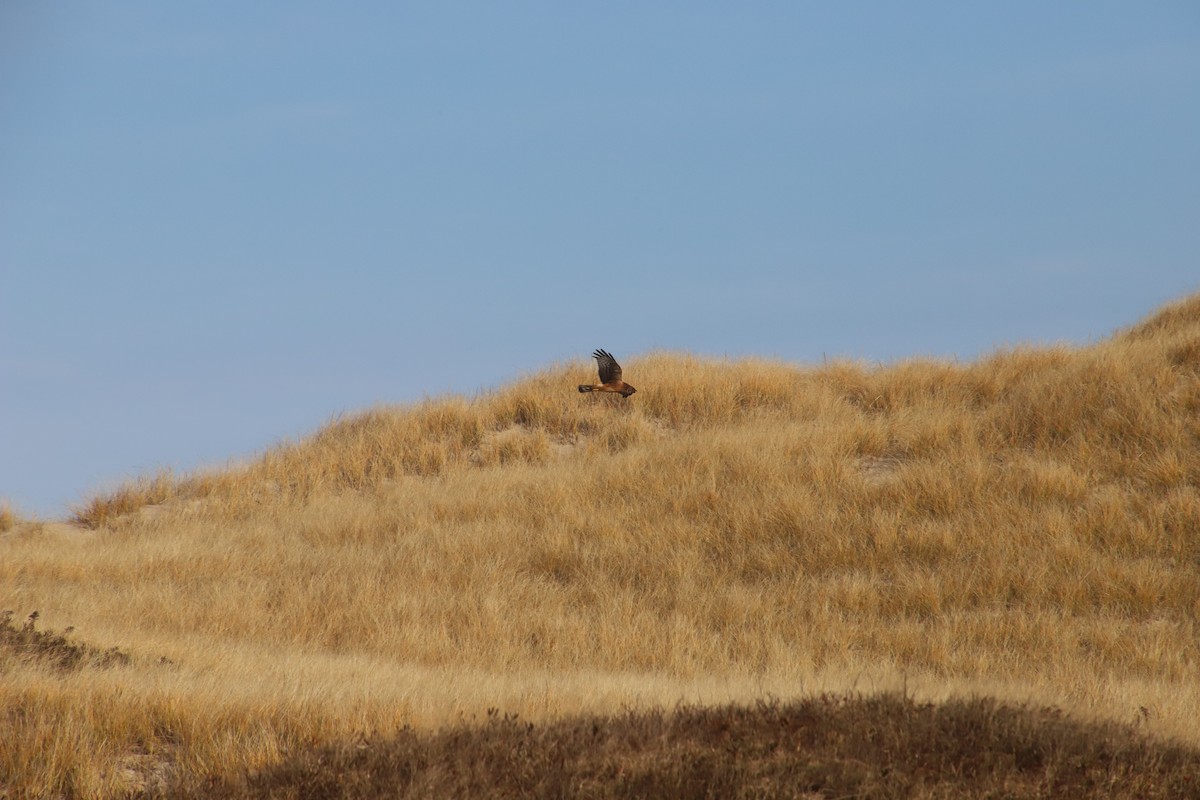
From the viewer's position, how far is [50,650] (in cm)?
794

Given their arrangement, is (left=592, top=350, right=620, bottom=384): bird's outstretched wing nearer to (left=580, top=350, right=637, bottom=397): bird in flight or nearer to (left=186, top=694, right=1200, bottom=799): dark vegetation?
(left=580, top=350, right=637, bottom=397): bird in flight

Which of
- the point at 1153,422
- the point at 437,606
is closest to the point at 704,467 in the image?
the point at 437,606

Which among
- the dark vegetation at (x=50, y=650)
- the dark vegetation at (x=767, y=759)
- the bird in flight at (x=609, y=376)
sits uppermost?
the bird in flight at (x=609, y=376)

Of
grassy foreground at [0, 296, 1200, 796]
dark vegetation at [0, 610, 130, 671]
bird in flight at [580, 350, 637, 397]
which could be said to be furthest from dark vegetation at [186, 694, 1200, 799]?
bird in flight at [580, 350, 637, 397]

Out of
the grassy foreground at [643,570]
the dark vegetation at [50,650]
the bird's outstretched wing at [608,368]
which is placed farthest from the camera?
the bird's outstretched wing at [608,368]

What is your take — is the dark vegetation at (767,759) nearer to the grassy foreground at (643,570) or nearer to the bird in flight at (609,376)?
the grassy foreground at (643,570)

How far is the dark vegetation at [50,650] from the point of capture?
300 inches

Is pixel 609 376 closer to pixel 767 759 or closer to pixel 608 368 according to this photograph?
pixel 608 368

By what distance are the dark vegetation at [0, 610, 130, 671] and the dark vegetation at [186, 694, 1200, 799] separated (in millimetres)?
2935

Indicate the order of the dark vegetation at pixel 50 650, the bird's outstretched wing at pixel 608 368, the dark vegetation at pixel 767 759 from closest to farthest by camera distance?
the dark vegetation at pixel 767 759 → the dark vegetation at pixel 50 650 → the bird's outstretched wing at pixel 608 368

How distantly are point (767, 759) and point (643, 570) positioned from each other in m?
7.11

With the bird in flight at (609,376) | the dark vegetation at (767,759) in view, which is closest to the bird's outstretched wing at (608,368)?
the bird in flight at (609,376)

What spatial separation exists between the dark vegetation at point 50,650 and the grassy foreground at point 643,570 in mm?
52

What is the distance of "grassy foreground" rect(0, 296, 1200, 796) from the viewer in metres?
6.12
